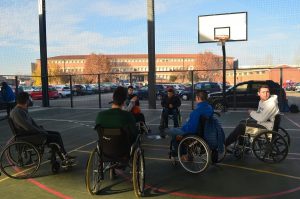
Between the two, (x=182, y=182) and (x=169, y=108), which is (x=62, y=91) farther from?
(x=182, y=182)

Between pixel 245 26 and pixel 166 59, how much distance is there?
84141 millimetres

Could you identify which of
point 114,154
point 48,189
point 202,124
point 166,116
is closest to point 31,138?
point 48,189

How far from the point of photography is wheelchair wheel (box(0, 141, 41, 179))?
596 cm

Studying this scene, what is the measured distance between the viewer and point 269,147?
658 cm

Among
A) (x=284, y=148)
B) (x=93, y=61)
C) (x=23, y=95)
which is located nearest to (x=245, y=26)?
(x=284, y=148)

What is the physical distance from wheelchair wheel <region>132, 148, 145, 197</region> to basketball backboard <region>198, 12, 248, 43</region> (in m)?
13.9

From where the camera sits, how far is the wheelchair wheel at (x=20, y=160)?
5965mm

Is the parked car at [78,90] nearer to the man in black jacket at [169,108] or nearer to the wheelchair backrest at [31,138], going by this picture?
the man in black jacket at [169,108]

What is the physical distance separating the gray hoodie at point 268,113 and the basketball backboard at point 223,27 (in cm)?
1165

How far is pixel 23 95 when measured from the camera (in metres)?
6.27

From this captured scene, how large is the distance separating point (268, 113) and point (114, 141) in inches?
125

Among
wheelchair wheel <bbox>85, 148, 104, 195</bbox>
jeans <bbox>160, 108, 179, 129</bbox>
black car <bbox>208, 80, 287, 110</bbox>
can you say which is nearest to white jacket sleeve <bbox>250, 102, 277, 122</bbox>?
wheelchair wheel <bbox>85, 148, 104, 195</bbox>

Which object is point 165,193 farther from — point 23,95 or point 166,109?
point 166,109

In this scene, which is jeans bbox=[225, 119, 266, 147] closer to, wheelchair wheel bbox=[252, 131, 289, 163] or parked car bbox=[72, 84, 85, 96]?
wheelchair wheel bbox=[252, 131, 289, 163]
